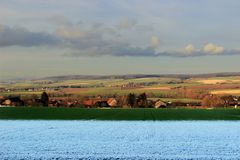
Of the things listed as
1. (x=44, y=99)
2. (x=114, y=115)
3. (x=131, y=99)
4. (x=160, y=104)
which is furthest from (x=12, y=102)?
(x=114, y=115)

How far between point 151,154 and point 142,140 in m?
7.74

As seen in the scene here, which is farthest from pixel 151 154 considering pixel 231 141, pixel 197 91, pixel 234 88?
pixel 234 88

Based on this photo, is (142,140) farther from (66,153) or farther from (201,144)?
(66,153)

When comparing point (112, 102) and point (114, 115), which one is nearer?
point (114, 115)

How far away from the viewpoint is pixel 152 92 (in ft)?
399

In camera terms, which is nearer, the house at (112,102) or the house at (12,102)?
the house at (112,102)

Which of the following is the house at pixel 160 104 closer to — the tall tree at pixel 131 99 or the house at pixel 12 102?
the tall tree at pixel 131 99

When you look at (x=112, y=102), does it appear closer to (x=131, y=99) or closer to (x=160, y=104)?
(x=131, y=99)

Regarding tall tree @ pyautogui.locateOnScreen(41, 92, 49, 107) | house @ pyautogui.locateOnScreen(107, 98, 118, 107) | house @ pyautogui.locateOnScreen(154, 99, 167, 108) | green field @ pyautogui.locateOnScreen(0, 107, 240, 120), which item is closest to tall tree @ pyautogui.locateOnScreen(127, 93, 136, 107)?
house @ pyautogui.locateOnScreen(107, 98, 118, 107)

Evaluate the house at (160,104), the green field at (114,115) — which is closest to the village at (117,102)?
the house at (160,104)

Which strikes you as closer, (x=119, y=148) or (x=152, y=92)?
(x=119, y=148)

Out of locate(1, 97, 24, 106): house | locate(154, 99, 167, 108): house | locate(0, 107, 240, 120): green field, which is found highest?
locate(1, 97, 24, 106): house

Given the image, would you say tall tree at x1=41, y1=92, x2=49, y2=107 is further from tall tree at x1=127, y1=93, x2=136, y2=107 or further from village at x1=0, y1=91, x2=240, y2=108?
tall tree at x1=127, y1=93, x2=136, y2=107

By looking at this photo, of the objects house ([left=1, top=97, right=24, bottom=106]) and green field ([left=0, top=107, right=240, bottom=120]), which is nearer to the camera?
green field ([left=0, top=107, right=240, bottom=120])
